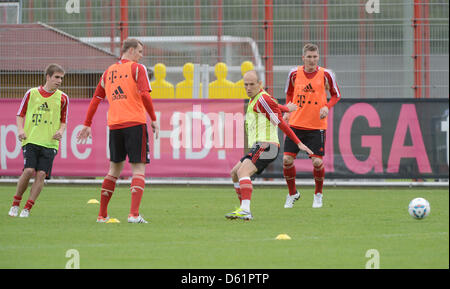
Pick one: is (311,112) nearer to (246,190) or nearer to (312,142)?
(312,142)

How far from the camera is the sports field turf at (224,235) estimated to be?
226 inches

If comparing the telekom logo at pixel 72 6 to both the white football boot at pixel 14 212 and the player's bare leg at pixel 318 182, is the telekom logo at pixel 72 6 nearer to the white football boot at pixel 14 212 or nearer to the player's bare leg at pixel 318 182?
the player's bare leg at pixel 318 182

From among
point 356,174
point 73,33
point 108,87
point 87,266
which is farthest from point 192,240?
point 73,33

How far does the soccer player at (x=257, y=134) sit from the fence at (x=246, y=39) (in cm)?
636

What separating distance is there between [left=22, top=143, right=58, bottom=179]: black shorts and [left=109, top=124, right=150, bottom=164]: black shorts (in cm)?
122

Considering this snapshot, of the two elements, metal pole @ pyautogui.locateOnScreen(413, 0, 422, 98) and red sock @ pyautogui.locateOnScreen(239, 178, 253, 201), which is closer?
red sock @ pyautogui.locateOnScreen(239, 178, 253, 201)

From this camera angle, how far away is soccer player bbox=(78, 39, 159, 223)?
8.38 metres

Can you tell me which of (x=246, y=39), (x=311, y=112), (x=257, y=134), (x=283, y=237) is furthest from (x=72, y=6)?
(x=283, y=237)

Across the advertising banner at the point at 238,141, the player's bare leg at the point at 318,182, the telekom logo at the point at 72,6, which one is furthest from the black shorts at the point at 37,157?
the telekom logo at the point at 72,6

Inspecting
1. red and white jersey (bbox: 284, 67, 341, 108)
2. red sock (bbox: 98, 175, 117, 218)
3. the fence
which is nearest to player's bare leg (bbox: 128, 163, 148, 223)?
red sock (bbox: 98, 175, 117, 218)

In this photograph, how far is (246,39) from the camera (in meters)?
15.5

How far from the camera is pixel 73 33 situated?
51.4 feet

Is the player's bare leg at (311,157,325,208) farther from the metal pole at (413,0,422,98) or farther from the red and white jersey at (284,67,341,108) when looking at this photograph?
the metal pole at (413,0,422,98)

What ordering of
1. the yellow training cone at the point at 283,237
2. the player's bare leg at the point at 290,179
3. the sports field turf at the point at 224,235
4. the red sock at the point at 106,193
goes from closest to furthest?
the sports field turf at the point at 224,235 < the yellow training cone at the point at 283,237 < the red sock at the point at 106,193 < the player's bare leg at the point at 290,179
